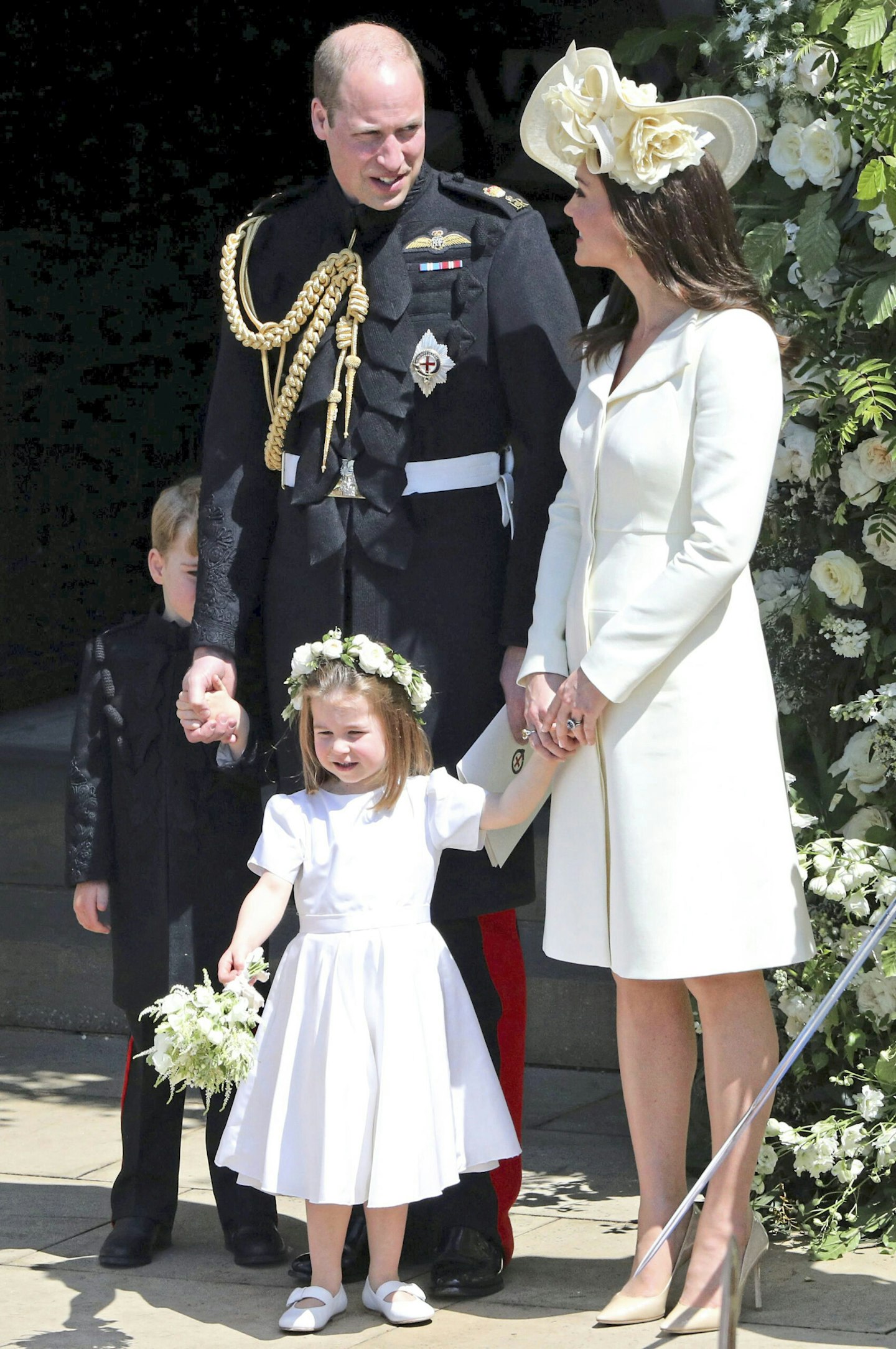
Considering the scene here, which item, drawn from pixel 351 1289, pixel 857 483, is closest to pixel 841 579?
pixel 857 483

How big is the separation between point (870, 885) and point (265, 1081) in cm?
109

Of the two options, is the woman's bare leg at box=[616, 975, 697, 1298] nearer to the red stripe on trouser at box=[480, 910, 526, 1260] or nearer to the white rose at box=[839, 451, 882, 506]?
the red stripe on trouser at box=[480, 910, 526, 1260]

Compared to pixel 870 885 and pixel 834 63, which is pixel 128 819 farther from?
pixel 834 63

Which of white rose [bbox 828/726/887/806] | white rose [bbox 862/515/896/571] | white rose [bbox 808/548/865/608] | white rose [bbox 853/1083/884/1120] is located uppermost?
white rose [bbox 862/515/896/571]

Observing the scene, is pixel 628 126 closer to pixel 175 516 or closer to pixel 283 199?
pixel 283 199

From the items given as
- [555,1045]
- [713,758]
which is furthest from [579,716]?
[555,1045]

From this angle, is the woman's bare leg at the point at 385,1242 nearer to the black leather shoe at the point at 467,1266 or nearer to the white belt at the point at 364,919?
the black leather shoe at the point at 467,1266

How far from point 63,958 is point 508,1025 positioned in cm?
216

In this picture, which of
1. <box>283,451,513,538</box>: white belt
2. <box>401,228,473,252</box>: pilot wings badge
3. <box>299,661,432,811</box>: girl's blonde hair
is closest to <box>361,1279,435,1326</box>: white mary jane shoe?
<box>299,661,432,811</box>: girl's blonde hair

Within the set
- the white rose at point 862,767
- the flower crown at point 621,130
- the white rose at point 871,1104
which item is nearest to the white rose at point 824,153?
the flower crown at point 621,130

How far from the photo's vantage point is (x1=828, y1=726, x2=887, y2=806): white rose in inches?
143

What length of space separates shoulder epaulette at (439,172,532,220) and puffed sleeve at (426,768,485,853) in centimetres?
98

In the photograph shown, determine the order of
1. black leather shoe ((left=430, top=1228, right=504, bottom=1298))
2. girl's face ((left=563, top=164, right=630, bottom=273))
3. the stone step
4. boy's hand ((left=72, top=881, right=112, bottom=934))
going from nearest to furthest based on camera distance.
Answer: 1. girl's face ((left=563, top=164, right=630, bottom=273))
2. black leather shoe ((left=430, top=1228, right=504, bottom=1298))
3. boy's hand ((left=72, top=881, right=112, bottom=934))
4. the stone step

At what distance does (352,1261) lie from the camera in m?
3.57
